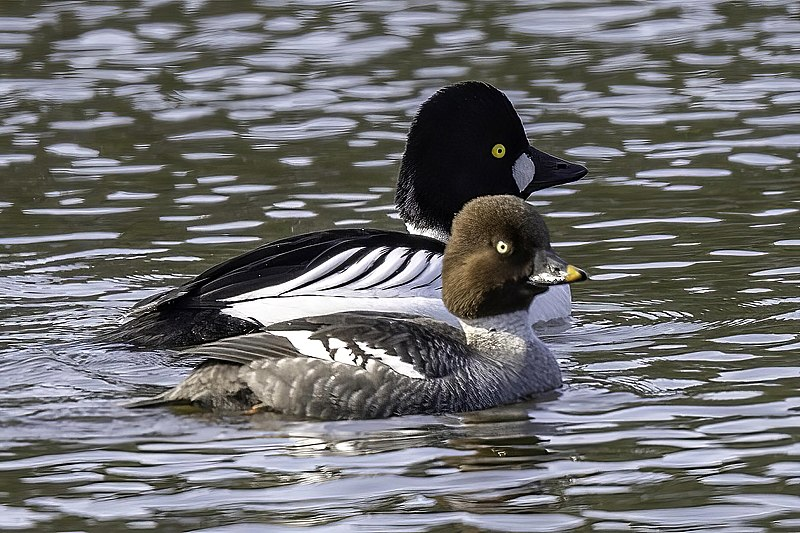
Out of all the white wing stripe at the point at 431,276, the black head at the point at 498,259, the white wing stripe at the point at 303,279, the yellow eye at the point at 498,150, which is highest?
the yellow eye at the point at 498,150

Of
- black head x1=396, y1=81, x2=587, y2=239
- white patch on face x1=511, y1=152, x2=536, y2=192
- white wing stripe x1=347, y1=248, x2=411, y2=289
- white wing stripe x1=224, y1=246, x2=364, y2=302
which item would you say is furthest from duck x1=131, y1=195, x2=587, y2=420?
white patch on face x1=511, y1=152, x2=536, y2=192

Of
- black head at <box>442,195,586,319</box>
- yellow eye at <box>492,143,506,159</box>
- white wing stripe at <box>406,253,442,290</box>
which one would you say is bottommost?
white wing stripe at <box>406,253,442,290</box>

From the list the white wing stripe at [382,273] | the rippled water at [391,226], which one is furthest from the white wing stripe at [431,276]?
the rippled water at [391,226]

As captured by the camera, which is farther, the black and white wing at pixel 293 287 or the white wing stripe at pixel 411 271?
the white wing stripe at pixel 411 271

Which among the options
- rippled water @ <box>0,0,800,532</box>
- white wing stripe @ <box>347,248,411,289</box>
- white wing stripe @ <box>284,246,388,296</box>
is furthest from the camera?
white wing stripe @ <box>347,248,411,289</box>

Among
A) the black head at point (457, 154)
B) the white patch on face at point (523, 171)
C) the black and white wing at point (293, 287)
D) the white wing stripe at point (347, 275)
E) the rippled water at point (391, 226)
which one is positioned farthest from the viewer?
the white patch on face at point (523, 171)

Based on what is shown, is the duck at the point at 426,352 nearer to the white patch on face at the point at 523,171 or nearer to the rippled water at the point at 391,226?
the rippled water at the point at 391,226

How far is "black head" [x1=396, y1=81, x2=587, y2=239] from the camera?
10031 millimetres

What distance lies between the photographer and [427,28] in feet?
50.1

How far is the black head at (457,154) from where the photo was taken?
10.0 m

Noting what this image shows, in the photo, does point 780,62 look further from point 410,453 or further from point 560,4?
point 410,453

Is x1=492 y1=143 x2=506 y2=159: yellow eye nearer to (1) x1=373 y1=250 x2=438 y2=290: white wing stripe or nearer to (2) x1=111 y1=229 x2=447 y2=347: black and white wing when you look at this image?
(2) x1=111 y1=229 x2=447 y2=347: black and white wing

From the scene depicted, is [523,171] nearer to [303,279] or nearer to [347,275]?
[347,275]

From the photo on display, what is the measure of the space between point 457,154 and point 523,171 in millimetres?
521
